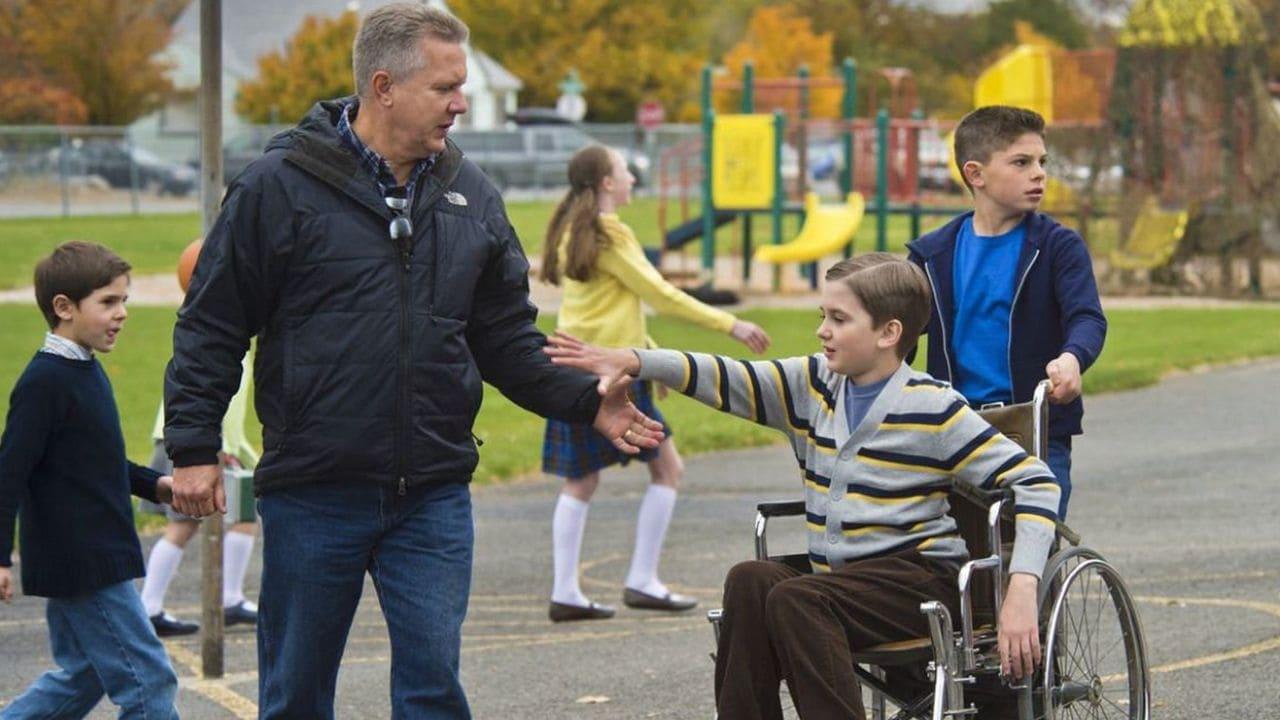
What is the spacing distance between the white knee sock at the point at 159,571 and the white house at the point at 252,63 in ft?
196

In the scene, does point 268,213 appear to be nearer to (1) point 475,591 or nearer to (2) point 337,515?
(2) point 337,515

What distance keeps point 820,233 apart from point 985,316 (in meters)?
20.6

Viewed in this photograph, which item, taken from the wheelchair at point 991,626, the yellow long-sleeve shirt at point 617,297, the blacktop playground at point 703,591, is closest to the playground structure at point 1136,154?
the blacktop playground at point 703,591

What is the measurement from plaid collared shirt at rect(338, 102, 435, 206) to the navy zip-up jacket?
5.67 ft

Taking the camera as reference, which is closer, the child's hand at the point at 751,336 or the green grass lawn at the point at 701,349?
the child's hand at the point at 751,336

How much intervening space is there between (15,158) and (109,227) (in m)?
6.20

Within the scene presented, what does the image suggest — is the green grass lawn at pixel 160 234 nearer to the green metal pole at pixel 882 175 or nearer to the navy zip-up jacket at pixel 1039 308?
the green metal pole at pixel 882 175

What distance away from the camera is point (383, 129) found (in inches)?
188

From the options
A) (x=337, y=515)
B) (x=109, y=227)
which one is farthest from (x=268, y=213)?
(x=109, y=227)

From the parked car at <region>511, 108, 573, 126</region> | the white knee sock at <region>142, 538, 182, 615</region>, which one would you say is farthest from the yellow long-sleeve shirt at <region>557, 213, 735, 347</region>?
the parked car at <region>511, 108, 573, 126</region>

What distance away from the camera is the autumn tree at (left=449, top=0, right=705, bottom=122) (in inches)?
2936

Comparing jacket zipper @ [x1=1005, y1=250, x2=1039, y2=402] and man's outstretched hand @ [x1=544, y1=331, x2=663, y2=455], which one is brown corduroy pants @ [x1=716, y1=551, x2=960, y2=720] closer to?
man's outstretched hand @ [x1=544, y1=331, x2=663, y2=455]

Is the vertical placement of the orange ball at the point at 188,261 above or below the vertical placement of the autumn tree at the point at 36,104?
below

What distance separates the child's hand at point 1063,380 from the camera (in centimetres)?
540
